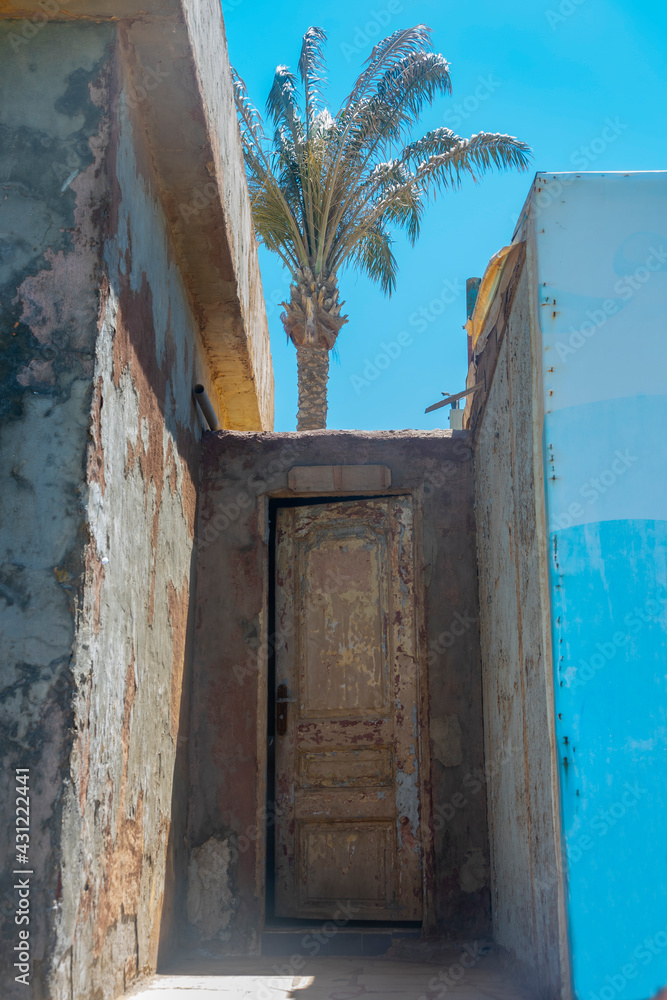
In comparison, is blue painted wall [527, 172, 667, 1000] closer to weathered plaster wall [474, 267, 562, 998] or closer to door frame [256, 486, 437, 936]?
weathered plaster wall [474, 267, 562, 998]

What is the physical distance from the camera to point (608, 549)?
3.14 m

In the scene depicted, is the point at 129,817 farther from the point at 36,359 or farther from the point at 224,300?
the point at 224,300

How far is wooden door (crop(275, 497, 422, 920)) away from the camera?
5277 millimetres

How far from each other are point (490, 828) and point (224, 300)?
352 cm

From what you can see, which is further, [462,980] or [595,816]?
[462,980]

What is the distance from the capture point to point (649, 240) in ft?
11.3

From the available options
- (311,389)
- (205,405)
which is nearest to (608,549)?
(205,405)

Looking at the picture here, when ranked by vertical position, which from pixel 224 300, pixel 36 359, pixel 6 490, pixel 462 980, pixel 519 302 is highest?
pixel 224 300

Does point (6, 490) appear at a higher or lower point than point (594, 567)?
higher

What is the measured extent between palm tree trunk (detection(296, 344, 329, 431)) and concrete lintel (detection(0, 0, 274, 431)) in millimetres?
3134

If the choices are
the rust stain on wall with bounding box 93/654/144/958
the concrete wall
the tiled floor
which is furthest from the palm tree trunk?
the rust stain on wall with bounding box 93/654/144/958

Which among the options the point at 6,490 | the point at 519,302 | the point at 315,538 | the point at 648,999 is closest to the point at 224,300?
the point at 315,538

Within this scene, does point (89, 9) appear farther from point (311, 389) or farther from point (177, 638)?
point (311, 389)

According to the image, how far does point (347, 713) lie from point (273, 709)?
476 millimetres
